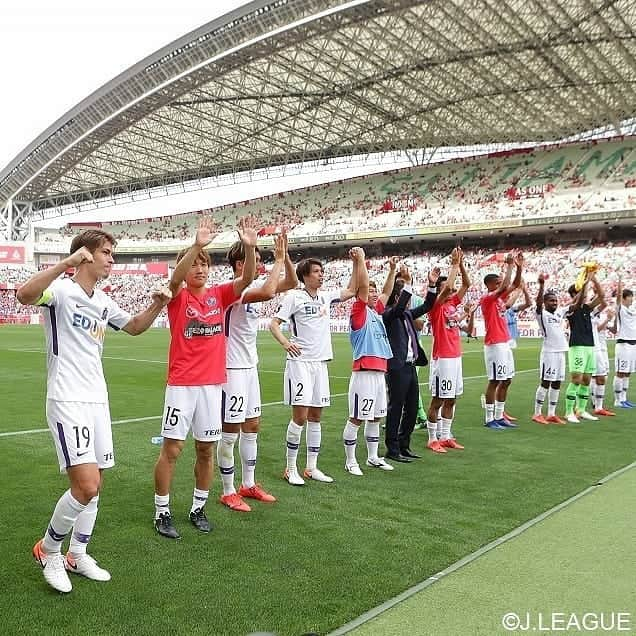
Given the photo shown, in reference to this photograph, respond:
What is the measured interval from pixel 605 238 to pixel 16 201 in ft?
156

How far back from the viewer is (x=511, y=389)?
44.9ft

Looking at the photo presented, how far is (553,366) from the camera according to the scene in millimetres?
10094

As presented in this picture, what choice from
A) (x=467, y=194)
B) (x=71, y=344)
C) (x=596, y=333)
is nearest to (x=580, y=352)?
(x=596, y=333)

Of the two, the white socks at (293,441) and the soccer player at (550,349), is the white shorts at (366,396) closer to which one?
the white socks at (293,441)

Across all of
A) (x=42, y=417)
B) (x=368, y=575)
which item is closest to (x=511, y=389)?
(x=42, y=417)

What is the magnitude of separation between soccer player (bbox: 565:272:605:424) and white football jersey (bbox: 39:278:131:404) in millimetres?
7905

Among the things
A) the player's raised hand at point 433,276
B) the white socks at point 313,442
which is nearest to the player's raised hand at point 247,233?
the white socks at point 313,442

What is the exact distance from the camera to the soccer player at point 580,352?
10047 millimetres

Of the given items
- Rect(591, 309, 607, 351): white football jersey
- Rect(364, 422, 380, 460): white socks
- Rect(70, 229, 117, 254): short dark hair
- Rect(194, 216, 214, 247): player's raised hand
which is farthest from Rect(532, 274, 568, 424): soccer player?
Rect(70, 229, 117, 254): short dark hair

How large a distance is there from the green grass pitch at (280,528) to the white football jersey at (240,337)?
116 cm

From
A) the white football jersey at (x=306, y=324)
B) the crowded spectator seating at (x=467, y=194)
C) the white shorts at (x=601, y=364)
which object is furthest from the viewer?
the crowded spectator seating at (x=467, y=194)

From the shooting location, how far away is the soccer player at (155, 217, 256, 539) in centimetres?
456

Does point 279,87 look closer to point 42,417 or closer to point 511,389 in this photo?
point 511,389

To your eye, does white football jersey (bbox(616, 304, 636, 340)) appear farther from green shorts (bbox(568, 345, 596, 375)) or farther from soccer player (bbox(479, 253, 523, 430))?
soccer player (bbox(479, 253, 523, 430))
